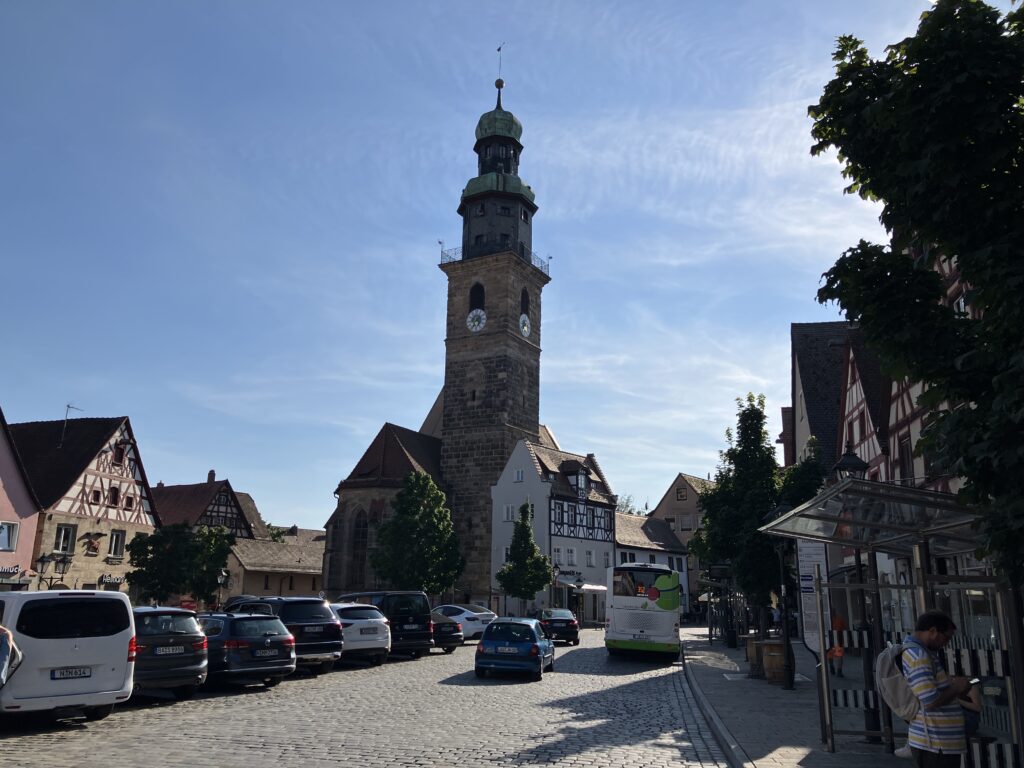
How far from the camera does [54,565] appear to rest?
36500 mm

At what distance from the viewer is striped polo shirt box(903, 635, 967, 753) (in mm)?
6012

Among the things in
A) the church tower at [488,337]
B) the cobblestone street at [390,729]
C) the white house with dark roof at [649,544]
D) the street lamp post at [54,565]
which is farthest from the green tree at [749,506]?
the white house with dark roof at [649,544]

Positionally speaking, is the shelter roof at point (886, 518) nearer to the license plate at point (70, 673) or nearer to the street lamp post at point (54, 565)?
the license plate at point (70, 673)

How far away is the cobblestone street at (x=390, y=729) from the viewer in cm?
973

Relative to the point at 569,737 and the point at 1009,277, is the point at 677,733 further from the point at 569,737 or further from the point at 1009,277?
the point at 1009,277

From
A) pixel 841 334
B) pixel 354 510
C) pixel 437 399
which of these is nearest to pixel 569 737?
pixel 841 334

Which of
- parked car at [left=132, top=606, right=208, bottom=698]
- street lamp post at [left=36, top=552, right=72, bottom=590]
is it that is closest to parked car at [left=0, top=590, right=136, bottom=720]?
parked car at [left=132, top=606, right=208, bottom=698]

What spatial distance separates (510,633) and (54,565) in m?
25.1

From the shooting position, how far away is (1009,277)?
19.9ft

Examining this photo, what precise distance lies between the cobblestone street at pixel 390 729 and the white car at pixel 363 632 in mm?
3550

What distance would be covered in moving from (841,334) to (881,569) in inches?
533

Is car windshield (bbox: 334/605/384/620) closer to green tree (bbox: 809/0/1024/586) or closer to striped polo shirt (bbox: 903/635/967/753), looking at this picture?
green tree (bbox: 809/0/1024/586)

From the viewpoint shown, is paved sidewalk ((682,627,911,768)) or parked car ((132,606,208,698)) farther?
parked car ((132,606,208,698))

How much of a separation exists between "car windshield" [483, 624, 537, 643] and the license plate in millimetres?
9794
